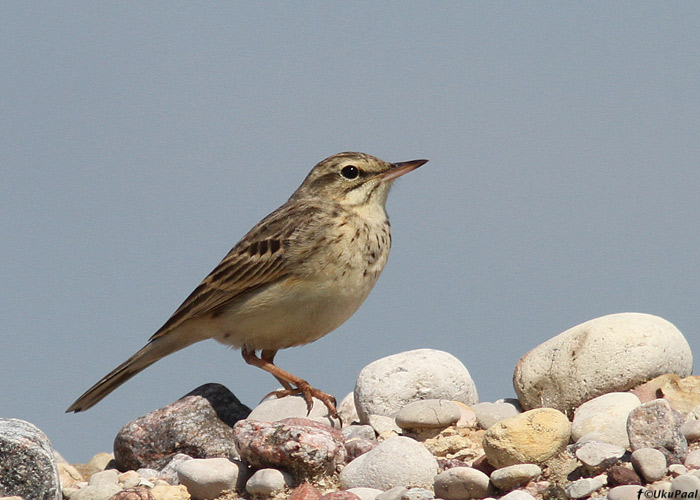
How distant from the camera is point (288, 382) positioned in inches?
464

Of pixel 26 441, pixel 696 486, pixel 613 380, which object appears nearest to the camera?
pixel 696 486

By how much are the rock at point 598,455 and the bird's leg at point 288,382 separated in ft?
11.9

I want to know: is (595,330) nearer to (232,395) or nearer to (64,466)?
(232,395)

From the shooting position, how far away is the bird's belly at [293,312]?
36.8ft

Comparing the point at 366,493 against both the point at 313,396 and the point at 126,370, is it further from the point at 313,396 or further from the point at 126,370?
the point at 126,370

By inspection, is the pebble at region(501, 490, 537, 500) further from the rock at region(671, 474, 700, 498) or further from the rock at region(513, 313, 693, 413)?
the rock at region(513, 313, 693, 413)

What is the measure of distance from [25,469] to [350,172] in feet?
16.9

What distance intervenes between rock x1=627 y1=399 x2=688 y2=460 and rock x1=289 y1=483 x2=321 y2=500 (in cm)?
270

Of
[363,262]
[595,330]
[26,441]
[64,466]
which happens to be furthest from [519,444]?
[64,466]

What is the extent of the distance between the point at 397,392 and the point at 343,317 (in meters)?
1.13

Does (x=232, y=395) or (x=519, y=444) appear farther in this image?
(x=232, y=395)

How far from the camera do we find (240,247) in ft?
40.3

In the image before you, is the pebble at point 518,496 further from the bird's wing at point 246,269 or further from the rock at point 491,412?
the bird's wing at point 246,269

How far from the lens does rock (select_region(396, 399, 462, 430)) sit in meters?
10.0
